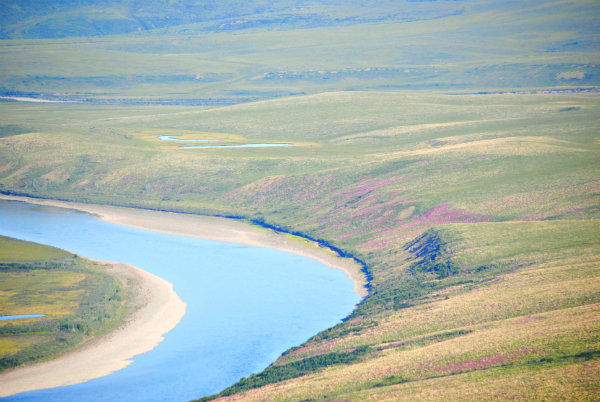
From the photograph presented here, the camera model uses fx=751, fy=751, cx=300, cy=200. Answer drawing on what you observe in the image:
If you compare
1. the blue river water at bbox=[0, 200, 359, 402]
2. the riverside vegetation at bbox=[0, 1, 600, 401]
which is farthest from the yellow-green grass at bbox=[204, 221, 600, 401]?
the blue river water at bbox=[0, 200, 359, 402]

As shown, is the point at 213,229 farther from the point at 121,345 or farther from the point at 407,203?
the point at 121,345

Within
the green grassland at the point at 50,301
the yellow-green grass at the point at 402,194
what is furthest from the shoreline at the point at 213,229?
the green grassland at the point at 50,301

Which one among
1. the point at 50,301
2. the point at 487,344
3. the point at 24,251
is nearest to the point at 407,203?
the point at 24,251

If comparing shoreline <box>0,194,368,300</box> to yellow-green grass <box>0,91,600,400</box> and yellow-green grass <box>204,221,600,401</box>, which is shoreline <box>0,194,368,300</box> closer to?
yellow-green grass <box>0,91,600,400</box>

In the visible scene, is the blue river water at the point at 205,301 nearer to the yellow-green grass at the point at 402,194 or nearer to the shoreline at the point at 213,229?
the shoreline at the point at 213,229

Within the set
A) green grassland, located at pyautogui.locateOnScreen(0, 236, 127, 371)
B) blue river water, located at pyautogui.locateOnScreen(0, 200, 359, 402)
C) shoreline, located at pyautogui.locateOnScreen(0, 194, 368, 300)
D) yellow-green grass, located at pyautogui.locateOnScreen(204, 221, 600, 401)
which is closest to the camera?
yellow-green grass, located at pyautogui.locateOnScreen(204, 221, 600, 401)

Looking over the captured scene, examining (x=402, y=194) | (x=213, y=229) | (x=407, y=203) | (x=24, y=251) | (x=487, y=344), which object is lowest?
(x=487, y=344)
